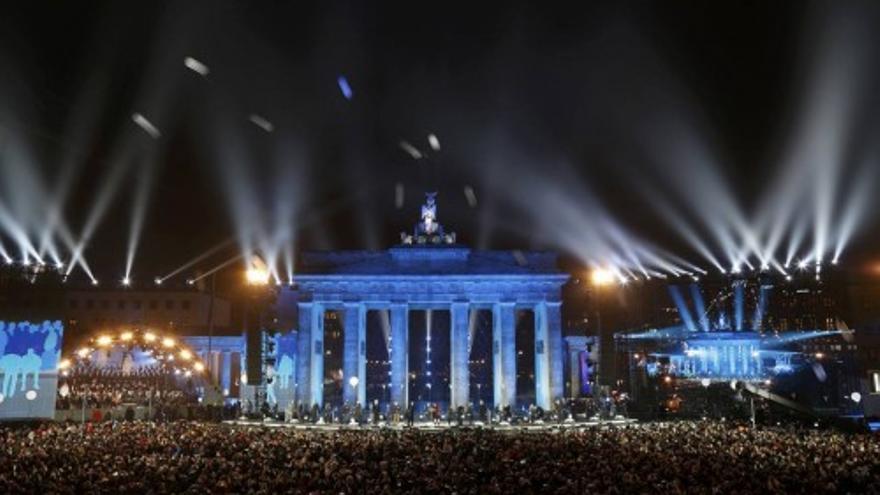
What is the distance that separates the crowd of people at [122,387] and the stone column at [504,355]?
26.3 m

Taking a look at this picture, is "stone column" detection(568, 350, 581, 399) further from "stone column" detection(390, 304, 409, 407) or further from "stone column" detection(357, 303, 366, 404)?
"stone column" detection(357, 303, 366, 404)

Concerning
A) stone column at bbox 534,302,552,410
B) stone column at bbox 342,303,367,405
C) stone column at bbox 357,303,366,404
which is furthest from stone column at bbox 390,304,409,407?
stone column at bbox 534,302,552,410

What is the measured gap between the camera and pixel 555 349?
60406 mm

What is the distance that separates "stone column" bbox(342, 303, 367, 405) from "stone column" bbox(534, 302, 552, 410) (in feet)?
49.5

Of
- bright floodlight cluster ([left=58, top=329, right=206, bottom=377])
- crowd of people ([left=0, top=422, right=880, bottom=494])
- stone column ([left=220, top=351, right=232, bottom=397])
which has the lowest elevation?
Result: crowd of people ([left=0, top=422, right=880, bottom=494])

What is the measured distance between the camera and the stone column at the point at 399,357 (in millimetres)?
59594

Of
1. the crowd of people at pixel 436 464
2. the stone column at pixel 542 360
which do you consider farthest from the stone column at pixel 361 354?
the crowd of people at pixel 436 464

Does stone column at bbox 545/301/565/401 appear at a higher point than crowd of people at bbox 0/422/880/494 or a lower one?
higher

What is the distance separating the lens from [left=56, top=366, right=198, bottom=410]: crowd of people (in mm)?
56938

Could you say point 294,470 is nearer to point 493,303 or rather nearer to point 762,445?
point 762,445

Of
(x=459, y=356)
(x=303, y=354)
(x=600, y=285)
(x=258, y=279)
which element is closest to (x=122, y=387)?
(x=258, y=279)

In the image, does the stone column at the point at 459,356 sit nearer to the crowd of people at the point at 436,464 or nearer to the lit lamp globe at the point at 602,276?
the lit lamp globe at the point at 602,276

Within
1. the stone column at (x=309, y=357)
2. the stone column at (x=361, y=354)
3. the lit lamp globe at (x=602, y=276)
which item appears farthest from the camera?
the stone column at (x=361, y=354)

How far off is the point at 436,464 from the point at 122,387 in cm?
5500
